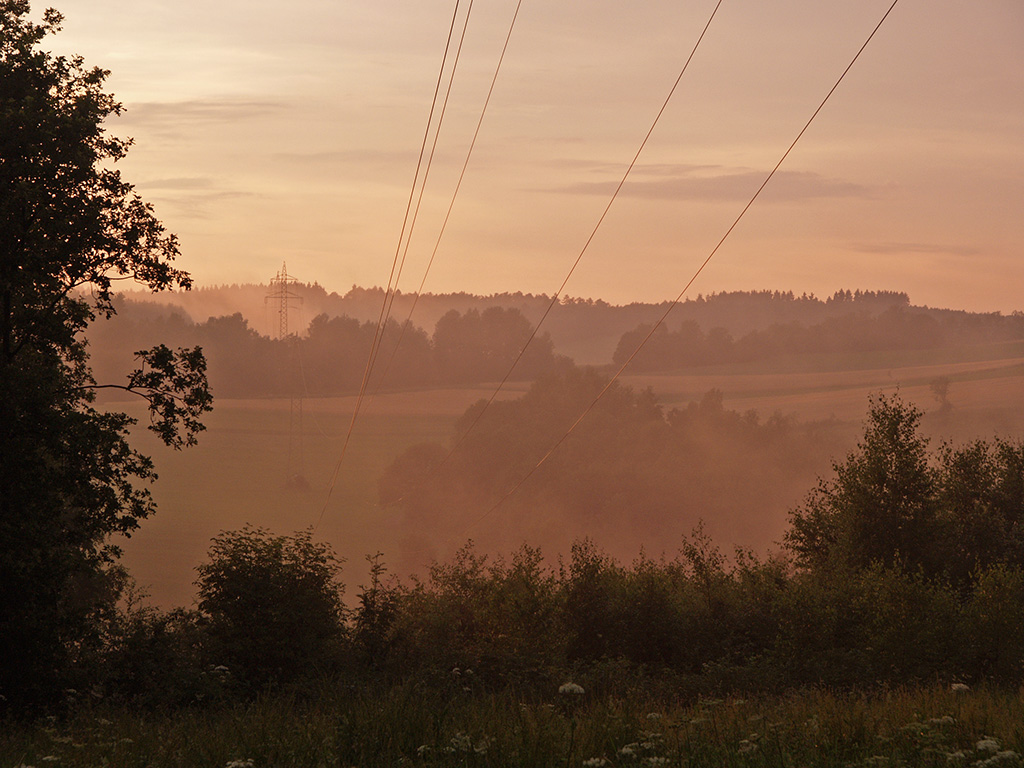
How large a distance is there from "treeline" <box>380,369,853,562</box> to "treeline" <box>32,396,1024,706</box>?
10909cm

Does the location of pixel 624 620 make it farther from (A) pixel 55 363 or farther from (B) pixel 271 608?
(A) pixel 55 363

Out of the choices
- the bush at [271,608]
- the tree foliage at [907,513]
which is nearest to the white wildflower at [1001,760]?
the bush at [271,608]

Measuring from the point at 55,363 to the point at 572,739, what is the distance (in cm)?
1822

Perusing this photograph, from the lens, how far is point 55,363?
21781 millimetres

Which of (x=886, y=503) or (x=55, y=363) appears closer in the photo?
(x=55, y=363)

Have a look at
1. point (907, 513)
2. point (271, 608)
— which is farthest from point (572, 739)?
point (907, 513)

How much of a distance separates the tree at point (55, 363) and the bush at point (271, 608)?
6.00 metres

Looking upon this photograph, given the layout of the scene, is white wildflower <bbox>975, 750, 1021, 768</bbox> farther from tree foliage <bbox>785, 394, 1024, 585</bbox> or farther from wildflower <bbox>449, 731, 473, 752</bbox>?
tree foliage <bbox>785, 394, 1024, 585</bbox>

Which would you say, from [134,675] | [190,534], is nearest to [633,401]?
[190,534]

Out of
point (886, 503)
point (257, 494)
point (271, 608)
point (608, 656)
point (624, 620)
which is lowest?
point (257, 494)

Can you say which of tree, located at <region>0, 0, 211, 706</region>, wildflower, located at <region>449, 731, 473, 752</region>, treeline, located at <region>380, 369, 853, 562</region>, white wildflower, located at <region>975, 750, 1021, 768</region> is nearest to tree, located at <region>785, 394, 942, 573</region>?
tree, located at <region>0, 0, 211, 706</region>

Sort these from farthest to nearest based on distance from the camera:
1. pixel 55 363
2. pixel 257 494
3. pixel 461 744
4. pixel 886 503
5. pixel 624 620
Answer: pixel 257 494 → pixel 886 503 → pixel 624 620 → pixel 55 363 → pixel 461 744

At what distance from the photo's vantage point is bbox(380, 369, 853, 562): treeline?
16375 cm

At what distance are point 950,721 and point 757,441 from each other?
18061 cm
